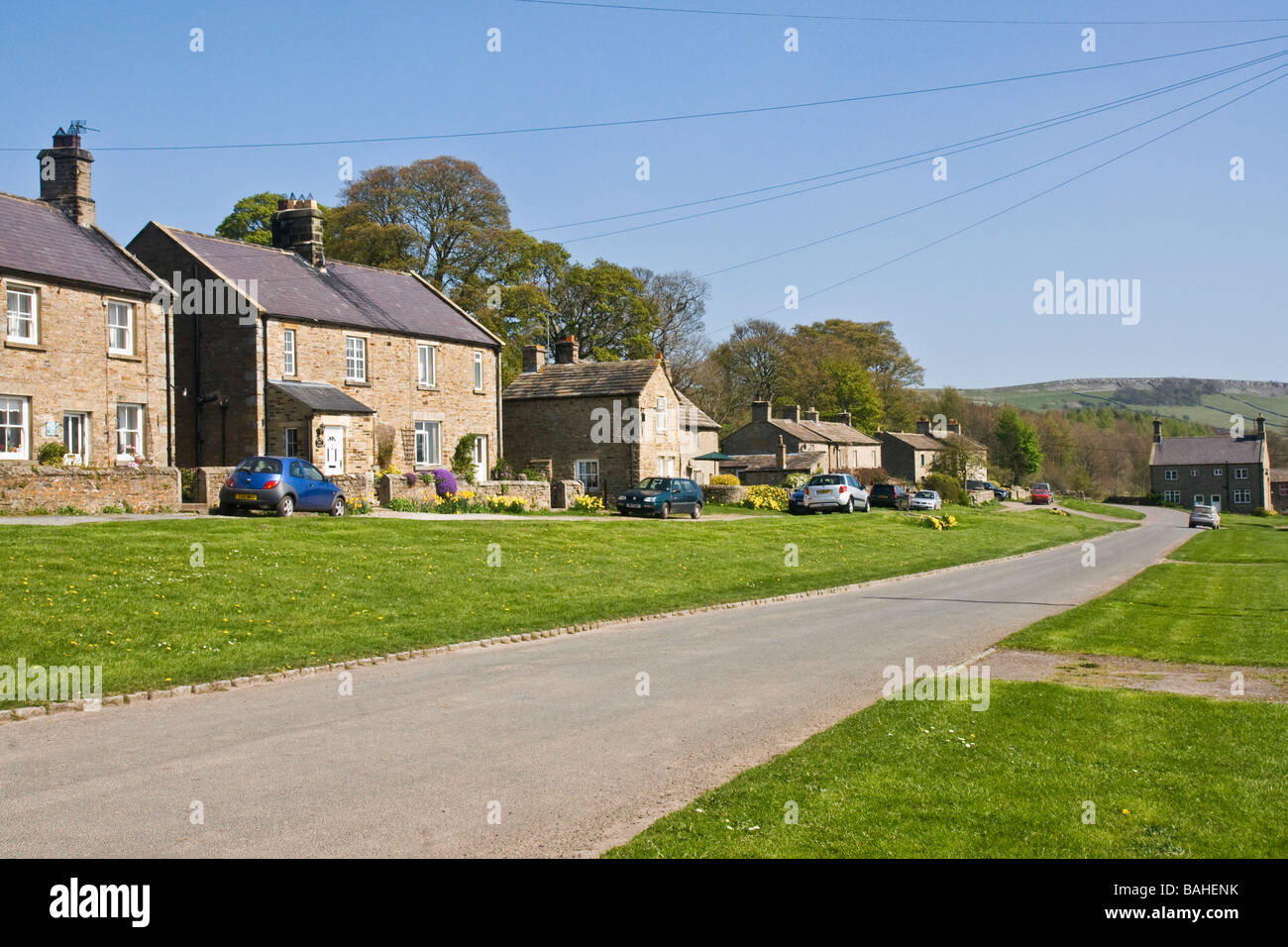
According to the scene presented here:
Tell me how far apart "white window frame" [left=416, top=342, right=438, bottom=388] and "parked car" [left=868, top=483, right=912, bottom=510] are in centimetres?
2469

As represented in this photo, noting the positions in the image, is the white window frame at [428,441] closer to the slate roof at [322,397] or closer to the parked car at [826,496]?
the slate roof at [322,397]

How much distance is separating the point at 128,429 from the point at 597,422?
20770mm

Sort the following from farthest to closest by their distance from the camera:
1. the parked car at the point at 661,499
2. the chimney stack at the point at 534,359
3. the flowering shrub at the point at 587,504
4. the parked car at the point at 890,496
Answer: the parked car at the point at 890,496, the chimney stack at the point at 534,359, the flowering shrub at the point at 587,504, the parked car at the point at 661,499

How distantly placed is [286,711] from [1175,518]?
9164cm

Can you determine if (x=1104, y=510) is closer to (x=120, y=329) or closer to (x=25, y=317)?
(x=120, y=329)

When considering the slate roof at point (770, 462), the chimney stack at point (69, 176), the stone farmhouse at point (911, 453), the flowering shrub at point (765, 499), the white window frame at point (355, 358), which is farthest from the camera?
the stone farmhouse at point (911, 453)

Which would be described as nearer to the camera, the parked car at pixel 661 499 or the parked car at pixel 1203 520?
the parked car at pixel 661 499

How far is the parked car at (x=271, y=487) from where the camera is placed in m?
25.5

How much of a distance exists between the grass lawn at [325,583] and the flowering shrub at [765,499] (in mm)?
17819

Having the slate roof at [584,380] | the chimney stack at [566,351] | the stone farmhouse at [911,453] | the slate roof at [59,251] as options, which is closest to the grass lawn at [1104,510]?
the stone farmhouse at [911,453]

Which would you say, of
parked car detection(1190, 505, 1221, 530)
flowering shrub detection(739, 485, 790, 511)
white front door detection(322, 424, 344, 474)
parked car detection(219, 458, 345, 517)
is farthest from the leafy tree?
parked car detection(219, 458, 345, 517)

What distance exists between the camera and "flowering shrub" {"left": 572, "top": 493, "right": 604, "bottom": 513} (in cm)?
3953

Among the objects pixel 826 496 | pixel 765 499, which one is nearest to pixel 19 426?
pixel 765 499
